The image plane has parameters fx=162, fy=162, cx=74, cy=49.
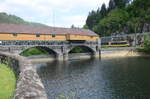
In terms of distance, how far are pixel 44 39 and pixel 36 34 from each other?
244 centimetres

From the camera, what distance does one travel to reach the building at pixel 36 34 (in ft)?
122

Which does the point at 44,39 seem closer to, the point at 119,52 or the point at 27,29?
the point at 27,29

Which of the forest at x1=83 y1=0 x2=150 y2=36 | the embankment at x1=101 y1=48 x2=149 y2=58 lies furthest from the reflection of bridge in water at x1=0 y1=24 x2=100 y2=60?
the forest at x1=83 y1=0 x2=150 y2=36

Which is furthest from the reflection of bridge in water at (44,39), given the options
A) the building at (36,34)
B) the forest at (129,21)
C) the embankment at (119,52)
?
the forest at (129,21)

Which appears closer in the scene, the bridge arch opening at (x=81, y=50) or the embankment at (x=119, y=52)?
the embankment at (x=119, y=52)

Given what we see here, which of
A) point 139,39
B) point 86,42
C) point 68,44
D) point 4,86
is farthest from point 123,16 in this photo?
point 4,86

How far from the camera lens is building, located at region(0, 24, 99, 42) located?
3706cm

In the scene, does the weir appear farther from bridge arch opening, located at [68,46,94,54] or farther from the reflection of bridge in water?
bridge arch opening, located at [68,46,94,54]

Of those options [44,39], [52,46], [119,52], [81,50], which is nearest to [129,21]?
[119,52]

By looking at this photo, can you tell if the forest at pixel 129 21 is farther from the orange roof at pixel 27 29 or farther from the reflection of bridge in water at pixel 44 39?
the orange roof at pixel 27 29

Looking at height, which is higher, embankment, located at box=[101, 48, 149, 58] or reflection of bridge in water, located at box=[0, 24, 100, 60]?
reflection of bridge in water, located at box=[0, 24, 100, 60]

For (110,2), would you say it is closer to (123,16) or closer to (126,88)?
(123,16)

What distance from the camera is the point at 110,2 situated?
4173 inches

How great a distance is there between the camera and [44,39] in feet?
137
